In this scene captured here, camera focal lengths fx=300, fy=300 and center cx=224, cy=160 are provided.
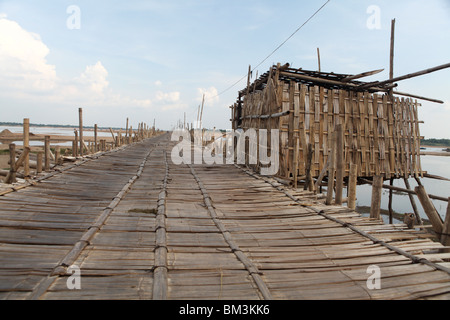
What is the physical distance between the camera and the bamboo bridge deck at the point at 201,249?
8.01 feet

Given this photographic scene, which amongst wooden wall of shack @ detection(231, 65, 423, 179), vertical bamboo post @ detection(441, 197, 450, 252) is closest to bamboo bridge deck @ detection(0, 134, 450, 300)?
vertical bamboo post @ detection(441, 197, 450, 252)

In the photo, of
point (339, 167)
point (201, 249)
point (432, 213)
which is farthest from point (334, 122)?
point (201, 249)

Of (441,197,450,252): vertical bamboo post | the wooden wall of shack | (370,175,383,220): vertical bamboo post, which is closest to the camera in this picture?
(441,197,450,252): vertical bamboo post

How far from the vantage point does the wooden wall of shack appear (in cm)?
838

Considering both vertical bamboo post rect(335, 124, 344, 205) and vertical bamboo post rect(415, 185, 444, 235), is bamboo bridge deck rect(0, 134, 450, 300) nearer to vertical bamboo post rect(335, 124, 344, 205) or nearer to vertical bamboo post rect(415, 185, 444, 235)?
vertical bamboo post rect(335, 124, 344, 205)

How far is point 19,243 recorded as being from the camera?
10.4 feet

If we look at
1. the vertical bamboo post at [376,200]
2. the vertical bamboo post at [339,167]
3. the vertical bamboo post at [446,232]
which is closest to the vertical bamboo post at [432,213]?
the vertical bamboo post at [446,232]

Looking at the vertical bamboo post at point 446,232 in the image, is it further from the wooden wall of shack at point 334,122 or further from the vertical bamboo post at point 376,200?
the wooden wall of shack at point 334,122

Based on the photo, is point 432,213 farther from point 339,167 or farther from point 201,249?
point 201,249

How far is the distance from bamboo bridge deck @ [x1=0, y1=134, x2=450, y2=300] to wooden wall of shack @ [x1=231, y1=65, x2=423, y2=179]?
3.17 meters

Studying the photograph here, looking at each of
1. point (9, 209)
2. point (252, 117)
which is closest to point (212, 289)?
point (9, 209)

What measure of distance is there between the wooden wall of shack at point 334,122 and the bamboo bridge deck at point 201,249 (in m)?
3.17
